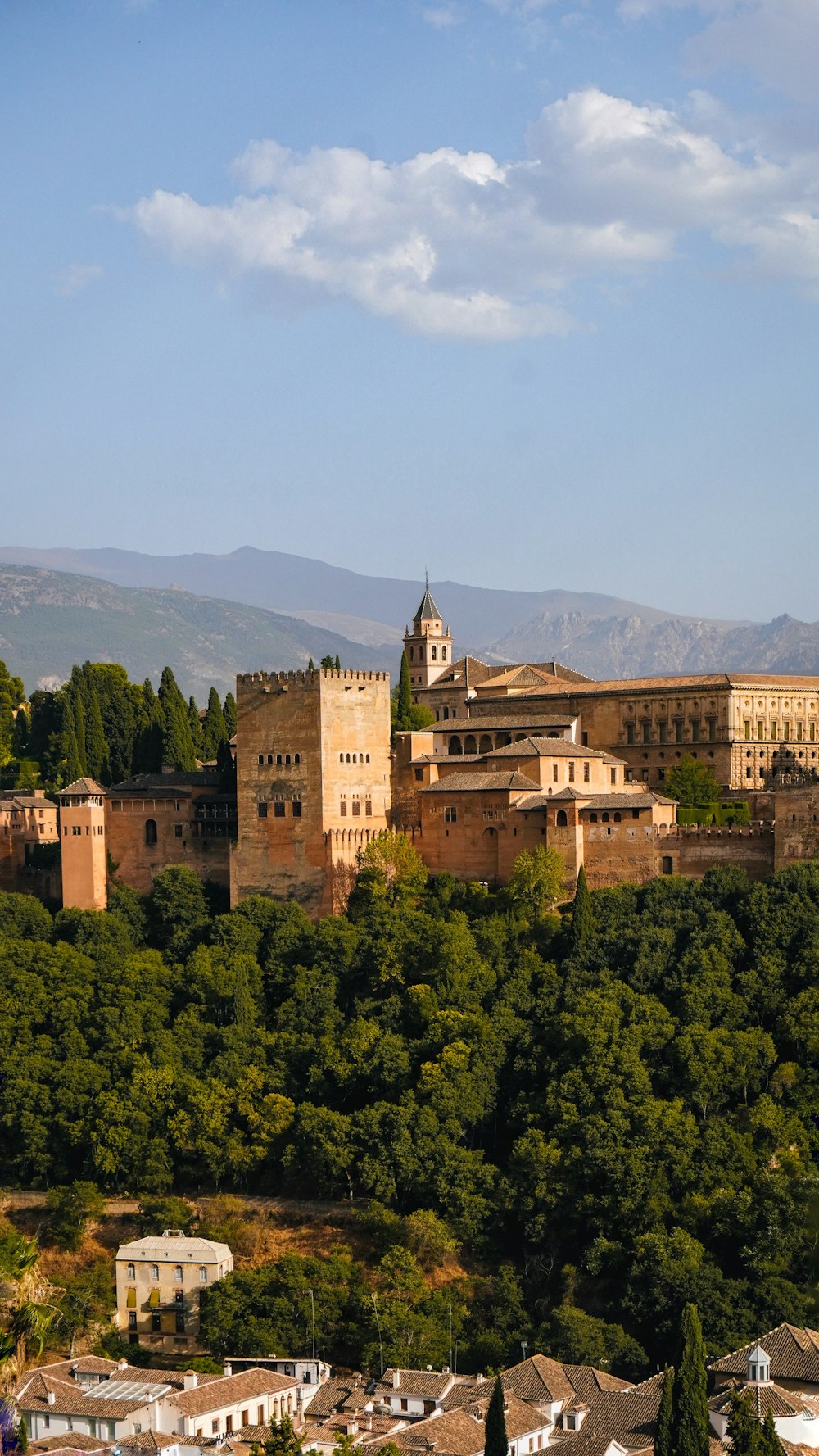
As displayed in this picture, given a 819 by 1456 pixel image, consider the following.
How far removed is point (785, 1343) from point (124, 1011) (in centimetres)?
2112

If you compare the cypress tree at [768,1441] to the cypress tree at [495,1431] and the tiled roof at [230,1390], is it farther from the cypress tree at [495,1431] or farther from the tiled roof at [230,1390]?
the tiled roof at [230,1390]

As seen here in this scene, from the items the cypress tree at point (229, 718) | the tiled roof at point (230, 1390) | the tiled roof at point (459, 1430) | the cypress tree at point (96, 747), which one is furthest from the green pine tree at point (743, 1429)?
the cypress tree at point (229, 718)

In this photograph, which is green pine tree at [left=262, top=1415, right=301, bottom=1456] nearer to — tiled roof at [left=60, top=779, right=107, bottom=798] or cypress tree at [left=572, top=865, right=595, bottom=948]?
cypress tree at [left=572, top=865, right=595, bottom=948]

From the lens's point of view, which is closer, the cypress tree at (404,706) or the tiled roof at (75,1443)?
the tiled roof at (75,1443)

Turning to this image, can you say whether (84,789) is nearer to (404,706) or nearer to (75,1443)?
(404,706)

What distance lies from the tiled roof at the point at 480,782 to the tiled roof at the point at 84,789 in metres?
10.1

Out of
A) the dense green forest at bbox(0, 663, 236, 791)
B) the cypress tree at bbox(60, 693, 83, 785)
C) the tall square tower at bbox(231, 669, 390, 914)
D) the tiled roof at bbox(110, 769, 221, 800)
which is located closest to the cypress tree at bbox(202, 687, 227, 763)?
the dense green forest at bbox(0, 663, 236, 791)

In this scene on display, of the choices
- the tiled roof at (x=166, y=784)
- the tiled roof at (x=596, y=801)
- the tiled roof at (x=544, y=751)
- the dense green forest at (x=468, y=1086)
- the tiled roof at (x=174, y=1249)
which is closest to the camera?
the dense green forest at (x=468, y=1086)

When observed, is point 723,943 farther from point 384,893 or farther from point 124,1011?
point 124,1011

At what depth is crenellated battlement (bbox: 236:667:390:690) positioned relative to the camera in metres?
58.1

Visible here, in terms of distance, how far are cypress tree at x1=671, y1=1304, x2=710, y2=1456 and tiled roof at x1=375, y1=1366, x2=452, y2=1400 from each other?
22.5 feet

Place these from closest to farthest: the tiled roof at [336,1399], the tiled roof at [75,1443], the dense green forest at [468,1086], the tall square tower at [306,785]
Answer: the tiled roof at [75,1443]
the tiled roof at [336,1399]
the dense green forest at [468,1086]
the tall square tower at [306,785]

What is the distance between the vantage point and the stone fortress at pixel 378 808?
56.0 metres

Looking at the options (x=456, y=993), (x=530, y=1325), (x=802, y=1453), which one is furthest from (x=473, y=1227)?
(x=802, y=1453)
